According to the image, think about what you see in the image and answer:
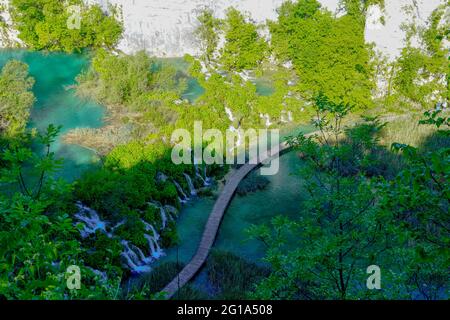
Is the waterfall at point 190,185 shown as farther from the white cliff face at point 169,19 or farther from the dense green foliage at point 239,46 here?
the white cliff face at point 169,19

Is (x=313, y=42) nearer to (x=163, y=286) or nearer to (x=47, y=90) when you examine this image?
(x=47, y=90)

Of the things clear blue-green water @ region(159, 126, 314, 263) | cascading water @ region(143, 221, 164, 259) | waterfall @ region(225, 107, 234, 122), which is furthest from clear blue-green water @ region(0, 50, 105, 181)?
waterfall @ region(225, 107, 234, 122)

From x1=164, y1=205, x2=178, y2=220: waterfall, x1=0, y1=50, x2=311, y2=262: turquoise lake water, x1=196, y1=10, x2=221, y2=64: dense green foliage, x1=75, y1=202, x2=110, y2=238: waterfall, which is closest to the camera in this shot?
x1=75, y1=202, x2=110, y2=238: waterfall

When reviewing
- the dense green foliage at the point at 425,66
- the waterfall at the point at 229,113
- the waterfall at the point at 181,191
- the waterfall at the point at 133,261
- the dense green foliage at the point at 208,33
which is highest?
the dense green foliage at the point at 208,33

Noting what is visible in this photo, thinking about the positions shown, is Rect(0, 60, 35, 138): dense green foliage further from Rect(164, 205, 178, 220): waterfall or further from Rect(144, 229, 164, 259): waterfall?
Rect(144, 229, 164, 259): waterfall

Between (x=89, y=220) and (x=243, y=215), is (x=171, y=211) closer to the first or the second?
(x=243, y=215)

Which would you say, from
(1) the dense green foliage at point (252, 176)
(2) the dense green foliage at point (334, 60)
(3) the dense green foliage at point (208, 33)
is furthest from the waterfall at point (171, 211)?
(3) the dense green foliage at point (208, 33)

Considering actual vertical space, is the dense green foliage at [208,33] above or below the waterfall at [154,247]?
above
